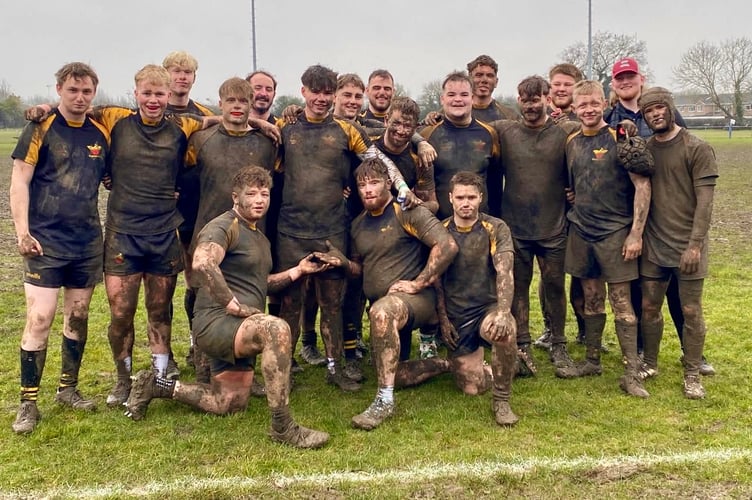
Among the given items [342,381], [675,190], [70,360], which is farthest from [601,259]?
[70,360]

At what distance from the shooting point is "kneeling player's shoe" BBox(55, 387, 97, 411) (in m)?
5.34

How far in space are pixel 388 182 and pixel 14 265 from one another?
849 cm

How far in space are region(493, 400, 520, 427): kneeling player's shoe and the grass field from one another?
0.23ft

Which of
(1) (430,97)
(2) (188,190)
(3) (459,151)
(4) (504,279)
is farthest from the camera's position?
(1) (430,97)

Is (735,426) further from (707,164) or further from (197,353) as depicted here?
(197,353)

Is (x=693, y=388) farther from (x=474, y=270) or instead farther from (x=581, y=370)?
(x=474, y=270)

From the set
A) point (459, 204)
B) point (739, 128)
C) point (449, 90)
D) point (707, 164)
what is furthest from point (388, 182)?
point (739, 128)

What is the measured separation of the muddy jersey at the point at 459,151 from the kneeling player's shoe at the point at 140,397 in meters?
2.98

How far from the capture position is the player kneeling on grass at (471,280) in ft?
17.9

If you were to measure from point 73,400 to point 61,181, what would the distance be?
1.83 meters

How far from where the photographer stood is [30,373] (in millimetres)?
5113

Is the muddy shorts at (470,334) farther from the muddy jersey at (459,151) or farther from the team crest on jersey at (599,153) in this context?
the team crest on jersey at (599,153)

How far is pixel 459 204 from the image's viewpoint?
549 centimetres

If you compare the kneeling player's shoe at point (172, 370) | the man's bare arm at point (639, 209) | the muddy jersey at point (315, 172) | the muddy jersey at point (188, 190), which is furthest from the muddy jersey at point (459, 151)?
the kneeling player's shoe at point (172, 370)
